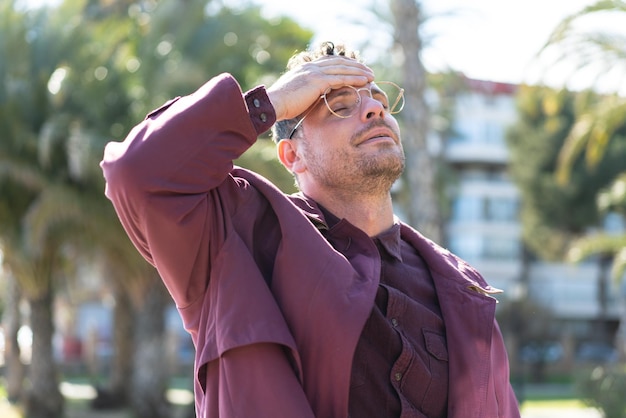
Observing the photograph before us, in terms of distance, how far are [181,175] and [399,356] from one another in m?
0.78

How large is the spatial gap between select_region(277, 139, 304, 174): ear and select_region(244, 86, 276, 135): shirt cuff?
287mm

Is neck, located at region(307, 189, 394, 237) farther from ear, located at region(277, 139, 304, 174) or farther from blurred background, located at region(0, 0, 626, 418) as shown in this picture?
blurred background, located at region(0, 0, 626, 418)

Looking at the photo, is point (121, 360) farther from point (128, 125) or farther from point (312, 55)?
point (312, 55)

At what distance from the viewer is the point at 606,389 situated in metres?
17.4

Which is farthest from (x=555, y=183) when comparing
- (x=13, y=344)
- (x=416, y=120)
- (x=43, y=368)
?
(x=416, y=120)

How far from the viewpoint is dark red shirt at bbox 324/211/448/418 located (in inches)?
102

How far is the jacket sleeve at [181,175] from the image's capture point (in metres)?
2.44

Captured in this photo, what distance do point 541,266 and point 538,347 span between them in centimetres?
1977

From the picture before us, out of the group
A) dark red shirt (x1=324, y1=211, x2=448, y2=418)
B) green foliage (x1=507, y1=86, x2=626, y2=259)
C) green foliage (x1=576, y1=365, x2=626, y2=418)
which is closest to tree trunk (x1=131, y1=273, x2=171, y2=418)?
green foliage (x1=576, y1=365, x2=626, y2=418)

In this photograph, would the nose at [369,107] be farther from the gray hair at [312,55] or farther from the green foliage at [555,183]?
the green foliage at [555,183]

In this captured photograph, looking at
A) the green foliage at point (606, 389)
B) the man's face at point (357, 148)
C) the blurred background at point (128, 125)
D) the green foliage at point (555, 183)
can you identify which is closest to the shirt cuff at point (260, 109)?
the man's face at point (357, 148)

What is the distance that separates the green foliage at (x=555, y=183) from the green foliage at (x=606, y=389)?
24.4 metres

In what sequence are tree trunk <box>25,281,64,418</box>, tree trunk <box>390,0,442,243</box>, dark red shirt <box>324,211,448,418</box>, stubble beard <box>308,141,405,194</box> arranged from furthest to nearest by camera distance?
tree trunk <box>25,281,64,418</box> < tree trunk <box>390,0,442,243</box> < stubble beard <box>308,141,405,194</box> < dark red shirt <box>324,211,448,418</box>

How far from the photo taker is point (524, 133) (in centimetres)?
4438
